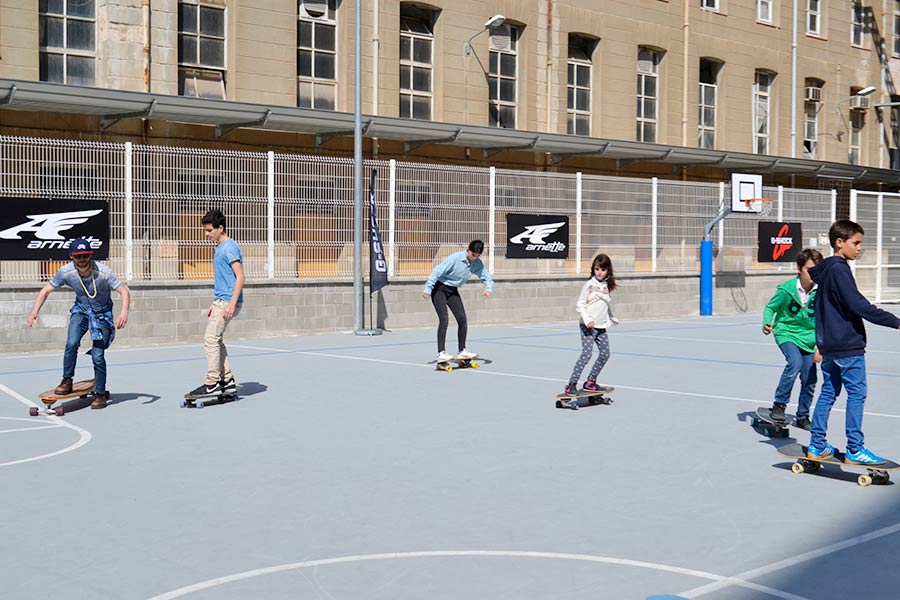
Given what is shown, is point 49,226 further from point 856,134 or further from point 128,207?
point 856,134

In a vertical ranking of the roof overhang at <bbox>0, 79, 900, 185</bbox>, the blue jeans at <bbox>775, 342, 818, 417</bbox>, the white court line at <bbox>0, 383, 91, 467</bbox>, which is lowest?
the white court line at <bbox>0, 383, 91, 467</bbox>

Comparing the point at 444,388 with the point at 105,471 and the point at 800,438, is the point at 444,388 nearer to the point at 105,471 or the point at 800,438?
the point at 800,438

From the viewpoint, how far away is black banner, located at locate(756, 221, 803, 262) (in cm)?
2942

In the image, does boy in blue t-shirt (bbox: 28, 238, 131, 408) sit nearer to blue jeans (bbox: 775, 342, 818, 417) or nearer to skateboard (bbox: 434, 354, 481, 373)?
skateboard (bbox: 434, 354, 481, 373)

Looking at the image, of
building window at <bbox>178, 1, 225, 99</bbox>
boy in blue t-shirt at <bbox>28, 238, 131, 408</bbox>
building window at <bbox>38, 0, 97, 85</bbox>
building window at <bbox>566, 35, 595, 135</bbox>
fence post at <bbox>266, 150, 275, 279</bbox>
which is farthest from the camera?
building window at <bbox>566, 35, 595, 135</bbox>

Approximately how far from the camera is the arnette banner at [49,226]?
653 inches

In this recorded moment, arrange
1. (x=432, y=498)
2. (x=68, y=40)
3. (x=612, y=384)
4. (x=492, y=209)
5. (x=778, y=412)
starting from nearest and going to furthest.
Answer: (x=432, y=498)
(x=778, y=412)
(x=612, y=384)
(x=68, y=40)
(x=492, y=209)

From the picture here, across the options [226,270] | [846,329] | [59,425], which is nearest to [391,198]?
[226,270]

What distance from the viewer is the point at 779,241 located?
29.8 metres

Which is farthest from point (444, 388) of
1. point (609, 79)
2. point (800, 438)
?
point (609, 79)

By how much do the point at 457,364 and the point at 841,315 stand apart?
25.6 ft

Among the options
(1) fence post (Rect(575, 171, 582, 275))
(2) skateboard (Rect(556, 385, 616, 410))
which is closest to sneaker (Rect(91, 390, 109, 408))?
(2) skateboard (Rect(556, 385, 616, 410))

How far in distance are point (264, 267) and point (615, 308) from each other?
9448 mm

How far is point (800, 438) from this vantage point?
31.1ft
